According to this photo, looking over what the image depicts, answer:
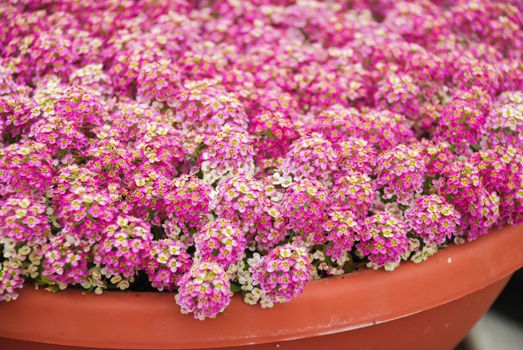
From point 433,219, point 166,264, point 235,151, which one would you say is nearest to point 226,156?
point 235,151

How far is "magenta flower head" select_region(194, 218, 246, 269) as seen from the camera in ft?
5.36

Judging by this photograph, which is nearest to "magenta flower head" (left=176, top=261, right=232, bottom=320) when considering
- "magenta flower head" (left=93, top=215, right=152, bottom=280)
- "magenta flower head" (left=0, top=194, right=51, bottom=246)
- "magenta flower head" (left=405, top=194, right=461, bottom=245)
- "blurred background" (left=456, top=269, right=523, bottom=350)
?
"magenta flower head" (left=93, top=215, right=152, bottom=280)

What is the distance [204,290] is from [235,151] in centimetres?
46

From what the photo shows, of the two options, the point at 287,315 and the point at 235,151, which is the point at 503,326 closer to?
the point at 287,315

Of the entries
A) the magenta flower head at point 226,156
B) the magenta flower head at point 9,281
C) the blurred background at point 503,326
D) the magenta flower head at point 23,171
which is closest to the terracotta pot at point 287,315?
the magenta flower head at point 9,281

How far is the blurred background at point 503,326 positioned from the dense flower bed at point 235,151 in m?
0.87

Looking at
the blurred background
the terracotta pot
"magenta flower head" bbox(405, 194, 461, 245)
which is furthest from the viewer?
the blurred background

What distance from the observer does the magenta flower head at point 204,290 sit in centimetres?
155

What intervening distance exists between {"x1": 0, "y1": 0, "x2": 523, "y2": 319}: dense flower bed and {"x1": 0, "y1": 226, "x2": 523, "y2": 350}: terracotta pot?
5 cm

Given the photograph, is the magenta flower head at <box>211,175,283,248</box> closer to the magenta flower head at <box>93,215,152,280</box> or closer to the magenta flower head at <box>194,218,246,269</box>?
the magenta flower head at <box>194,218,246,269</box>

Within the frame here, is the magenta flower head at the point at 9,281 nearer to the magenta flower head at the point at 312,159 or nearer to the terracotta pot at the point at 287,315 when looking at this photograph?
the terracotta pot at the point at 287,315

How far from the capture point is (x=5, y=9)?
2.60m

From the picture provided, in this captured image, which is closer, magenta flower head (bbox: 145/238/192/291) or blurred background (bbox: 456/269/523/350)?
magenta flower head (bbox: 145/238/192/291)

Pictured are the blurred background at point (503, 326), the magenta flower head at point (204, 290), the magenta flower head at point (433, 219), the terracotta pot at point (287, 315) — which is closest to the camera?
the magenta flower head at point (204, 290)
